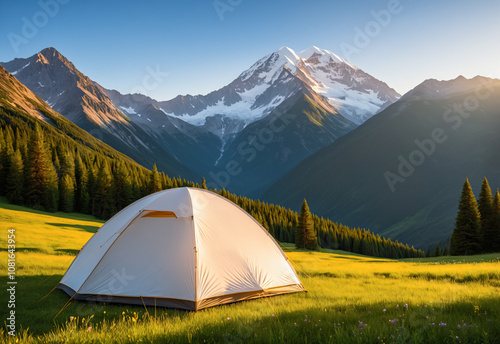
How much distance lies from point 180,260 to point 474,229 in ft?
212

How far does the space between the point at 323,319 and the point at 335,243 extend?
10943 cm

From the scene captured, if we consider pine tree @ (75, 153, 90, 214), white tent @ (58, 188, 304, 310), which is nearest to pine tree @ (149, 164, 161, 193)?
pine tree @ (75, 153, 90, 214)

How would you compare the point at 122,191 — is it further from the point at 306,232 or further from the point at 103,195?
the point at 306,232

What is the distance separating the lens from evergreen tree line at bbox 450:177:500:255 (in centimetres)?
5762

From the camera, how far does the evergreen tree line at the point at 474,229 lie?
189ft

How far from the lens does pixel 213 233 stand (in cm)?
1134

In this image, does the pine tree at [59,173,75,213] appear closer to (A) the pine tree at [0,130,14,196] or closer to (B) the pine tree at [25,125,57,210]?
(B) the pine tree at [25,125,57,210]

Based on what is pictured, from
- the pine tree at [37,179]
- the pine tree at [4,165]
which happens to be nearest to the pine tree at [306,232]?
the pine tree at [37,179]

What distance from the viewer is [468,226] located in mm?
57812

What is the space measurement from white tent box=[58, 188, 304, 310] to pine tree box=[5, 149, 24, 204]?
2924 inches

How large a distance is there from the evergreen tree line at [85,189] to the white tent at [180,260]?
69127 millimetres

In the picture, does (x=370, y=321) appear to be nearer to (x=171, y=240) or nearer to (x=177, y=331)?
(x=177, y=331)

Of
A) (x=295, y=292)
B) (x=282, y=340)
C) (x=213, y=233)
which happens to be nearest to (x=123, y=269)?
(x=213, y=233)

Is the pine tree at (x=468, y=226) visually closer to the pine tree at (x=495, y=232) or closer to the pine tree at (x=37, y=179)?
the pine tree at (x=495, y=232)
